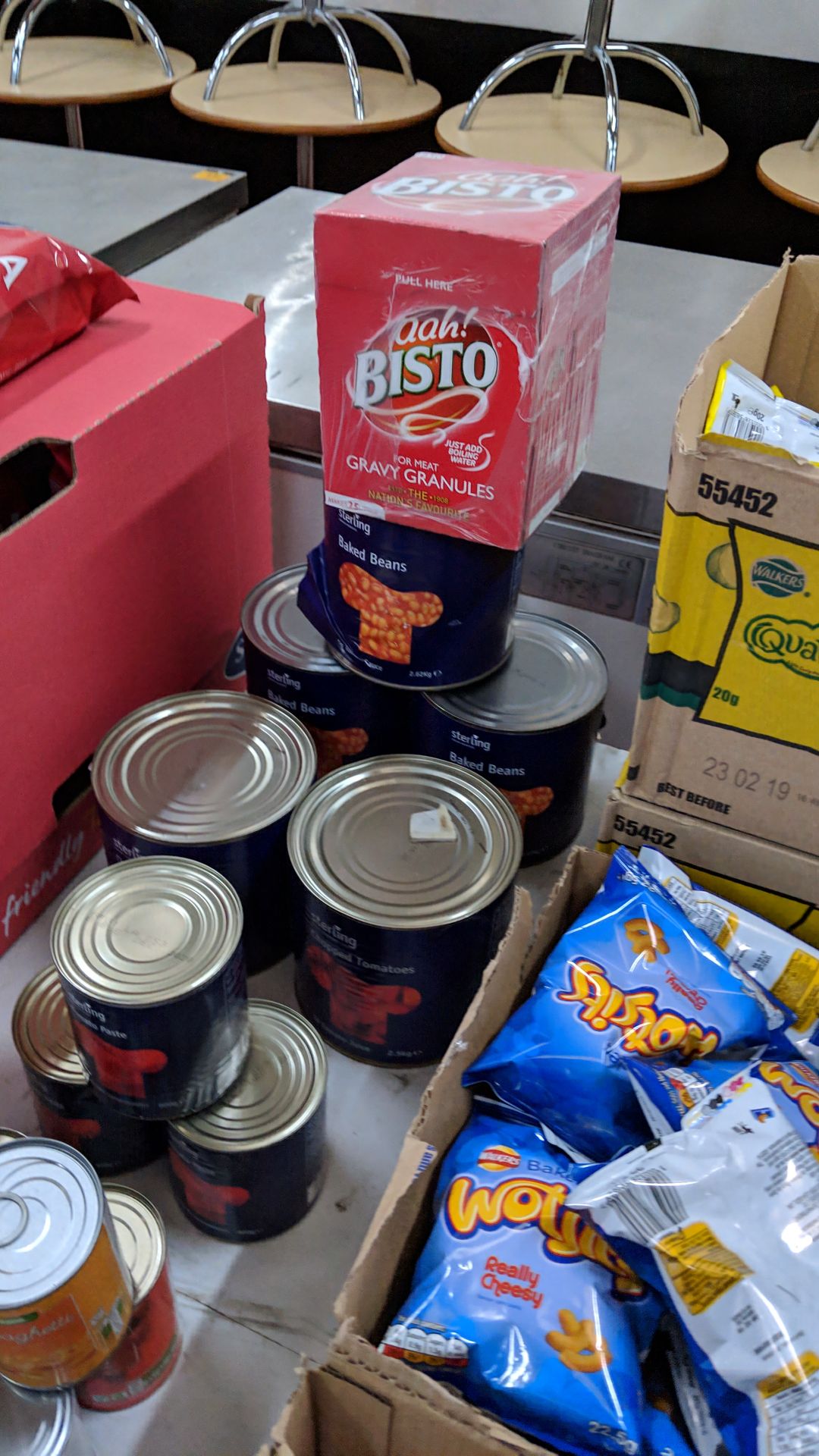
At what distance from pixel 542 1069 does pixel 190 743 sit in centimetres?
40

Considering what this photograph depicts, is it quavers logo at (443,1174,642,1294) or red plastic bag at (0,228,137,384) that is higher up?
red plastic bag at (0,228,137,384)

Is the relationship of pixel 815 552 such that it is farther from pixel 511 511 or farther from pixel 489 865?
pixel 489 865

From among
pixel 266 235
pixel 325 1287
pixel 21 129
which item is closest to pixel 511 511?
pixel 325 1287

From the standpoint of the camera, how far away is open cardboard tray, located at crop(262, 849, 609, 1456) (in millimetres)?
557

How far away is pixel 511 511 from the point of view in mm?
798

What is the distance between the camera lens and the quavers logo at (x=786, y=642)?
0.75m

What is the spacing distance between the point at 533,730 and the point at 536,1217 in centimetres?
39

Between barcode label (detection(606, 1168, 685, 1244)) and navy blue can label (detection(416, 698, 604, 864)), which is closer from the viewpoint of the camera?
barcode label (detection(606, 1168, 685, 1244))

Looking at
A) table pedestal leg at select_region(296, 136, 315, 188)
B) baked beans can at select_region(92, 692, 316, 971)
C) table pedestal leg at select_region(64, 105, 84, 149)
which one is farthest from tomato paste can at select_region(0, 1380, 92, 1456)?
table pedestal leg at select_region(64, 105, 84, 149)

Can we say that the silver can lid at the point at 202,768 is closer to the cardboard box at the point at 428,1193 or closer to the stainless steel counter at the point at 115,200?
the cardboard box at the point at 428,1193

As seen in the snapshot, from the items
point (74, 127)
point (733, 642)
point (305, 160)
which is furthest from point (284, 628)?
point (74, 127)

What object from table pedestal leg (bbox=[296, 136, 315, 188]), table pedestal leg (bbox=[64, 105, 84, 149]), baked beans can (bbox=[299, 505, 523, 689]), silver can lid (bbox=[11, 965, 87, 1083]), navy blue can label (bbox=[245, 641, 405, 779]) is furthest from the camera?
table pedestal leg (bbox=[64, 105, 84, 149])

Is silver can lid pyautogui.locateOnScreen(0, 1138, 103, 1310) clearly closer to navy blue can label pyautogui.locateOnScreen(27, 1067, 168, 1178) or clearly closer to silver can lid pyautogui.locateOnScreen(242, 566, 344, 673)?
navy blue can label pyautogui.locateOnScreen(27, 1067, 168, 1178)

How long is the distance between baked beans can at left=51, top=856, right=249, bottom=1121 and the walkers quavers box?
328 mm
